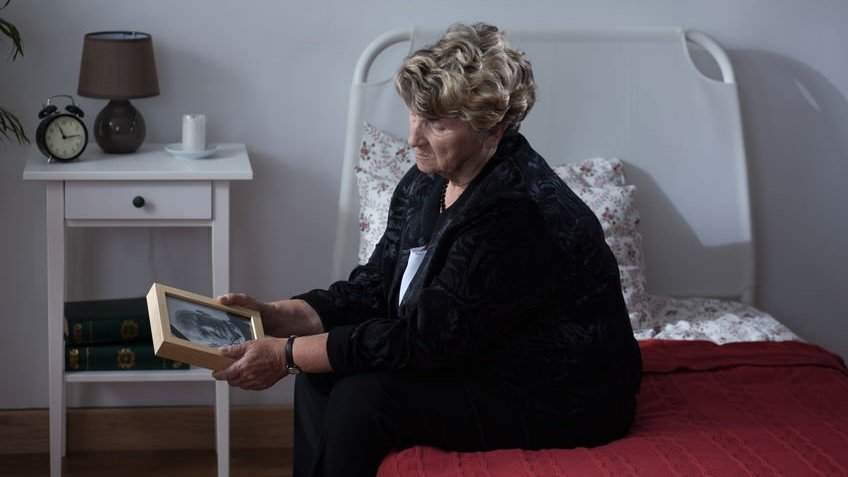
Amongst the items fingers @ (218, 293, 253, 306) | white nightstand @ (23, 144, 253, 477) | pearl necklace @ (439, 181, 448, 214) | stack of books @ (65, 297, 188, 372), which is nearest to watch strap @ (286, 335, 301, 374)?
fingers @ (218, 293, 253, 306)

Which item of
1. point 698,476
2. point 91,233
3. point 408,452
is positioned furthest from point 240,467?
point 698,476

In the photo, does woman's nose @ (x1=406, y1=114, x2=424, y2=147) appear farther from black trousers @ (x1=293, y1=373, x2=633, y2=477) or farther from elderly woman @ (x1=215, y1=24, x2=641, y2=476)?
black trousers @ (x1=293, y1=373, x2=633, y2=477)

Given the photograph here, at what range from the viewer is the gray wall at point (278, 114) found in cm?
293

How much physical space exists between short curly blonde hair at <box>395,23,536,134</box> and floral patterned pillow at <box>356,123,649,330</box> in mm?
789

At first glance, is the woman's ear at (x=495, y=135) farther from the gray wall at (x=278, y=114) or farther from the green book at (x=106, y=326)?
the green book at (x=106, y=326)

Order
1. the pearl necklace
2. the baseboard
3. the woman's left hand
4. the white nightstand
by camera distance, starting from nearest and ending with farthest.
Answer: the woman's left hand < the pearl necklace < the white nightstand < the baseboard

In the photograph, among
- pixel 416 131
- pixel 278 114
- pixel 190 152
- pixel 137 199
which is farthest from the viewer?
pixel 278 114

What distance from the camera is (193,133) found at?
9.14ft

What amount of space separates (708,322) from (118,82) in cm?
150

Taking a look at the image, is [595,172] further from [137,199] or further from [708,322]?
[137,199]

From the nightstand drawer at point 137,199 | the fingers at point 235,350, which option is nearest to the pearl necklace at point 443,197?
the fingers at point 235,350

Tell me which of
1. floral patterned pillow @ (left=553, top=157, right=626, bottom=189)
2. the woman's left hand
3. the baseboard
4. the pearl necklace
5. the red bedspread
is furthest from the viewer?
the baseboard

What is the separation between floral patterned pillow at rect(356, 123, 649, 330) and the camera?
9.20ft

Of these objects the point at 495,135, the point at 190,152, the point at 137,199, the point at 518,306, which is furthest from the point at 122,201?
the point at 518,306
